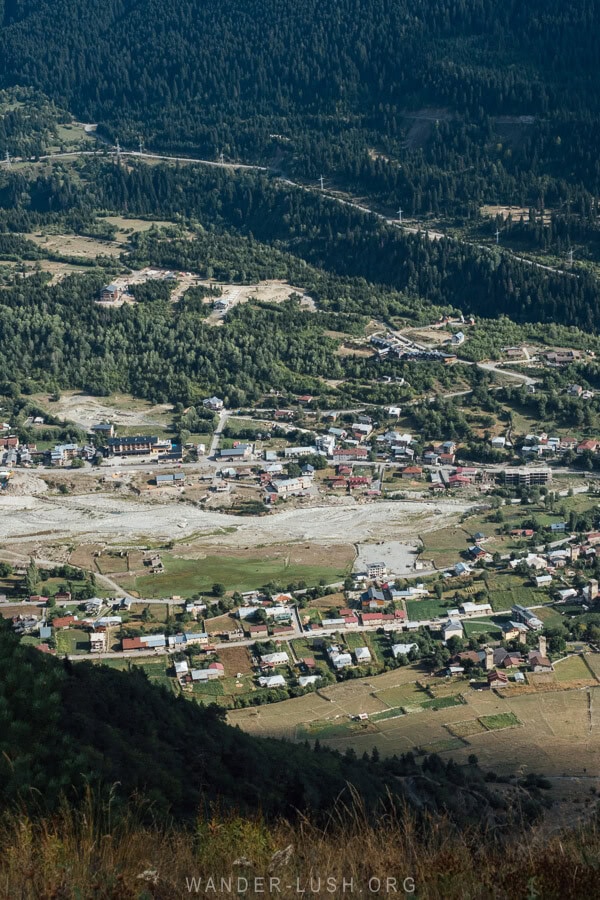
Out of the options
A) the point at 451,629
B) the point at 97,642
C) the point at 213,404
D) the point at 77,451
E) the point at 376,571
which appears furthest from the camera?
the point at 213,404

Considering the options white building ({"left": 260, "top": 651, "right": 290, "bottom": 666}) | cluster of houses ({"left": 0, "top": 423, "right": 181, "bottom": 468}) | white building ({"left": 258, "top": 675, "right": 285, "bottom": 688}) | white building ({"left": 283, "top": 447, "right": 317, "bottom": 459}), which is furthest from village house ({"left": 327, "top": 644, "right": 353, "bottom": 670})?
cluster of houses ({"left": 0, "top": 423, "right": 181, "bottom": 468})

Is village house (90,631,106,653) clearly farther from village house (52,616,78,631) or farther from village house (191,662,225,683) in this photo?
village house (191,662,225,683)

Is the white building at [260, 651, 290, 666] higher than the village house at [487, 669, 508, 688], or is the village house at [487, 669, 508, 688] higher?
the village house at [487, 669, 508, 688]

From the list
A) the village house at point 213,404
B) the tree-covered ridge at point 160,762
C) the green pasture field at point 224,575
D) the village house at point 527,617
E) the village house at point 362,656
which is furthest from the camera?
the village house at point 213,404

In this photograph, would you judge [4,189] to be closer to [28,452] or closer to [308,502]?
[28,452]

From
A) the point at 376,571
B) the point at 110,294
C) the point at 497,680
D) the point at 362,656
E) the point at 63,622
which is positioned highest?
the point at 110,294

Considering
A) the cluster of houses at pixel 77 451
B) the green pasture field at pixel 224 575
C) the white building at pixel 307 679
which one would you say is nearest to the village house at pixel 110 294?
the cluster of houses at pixel 77 451

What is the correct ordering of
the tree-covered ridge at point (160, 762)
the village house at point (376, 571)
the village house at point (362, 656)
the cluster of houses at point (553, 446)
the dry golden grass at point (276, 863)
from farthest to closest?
1. the cluster of houses at point (553, 446)
2. the village house at point (376, 571)
3. the village house at point (362, 656)
4. the tree-covered ridge at point (160, 762)
5. the dry golden grass at point (276, 863)

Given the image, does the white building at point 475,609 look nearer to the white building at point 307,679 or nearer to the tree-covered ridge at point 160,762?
the white building at point 307,679

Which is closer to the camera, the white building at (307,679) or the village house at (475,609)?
the white building at (307,679)

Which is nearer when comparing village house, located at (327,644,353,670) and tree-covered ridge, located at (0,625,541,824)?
tree-covered ridge, located at (0,625,541,824)

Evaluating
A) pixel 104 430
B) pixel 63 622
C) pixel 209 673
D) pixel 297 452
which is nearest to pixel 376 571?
pixel 209 673

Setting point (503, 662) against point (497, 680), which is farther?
point (503, 662)

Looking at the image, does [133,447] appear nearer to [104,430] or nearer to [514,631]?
[104,430]
